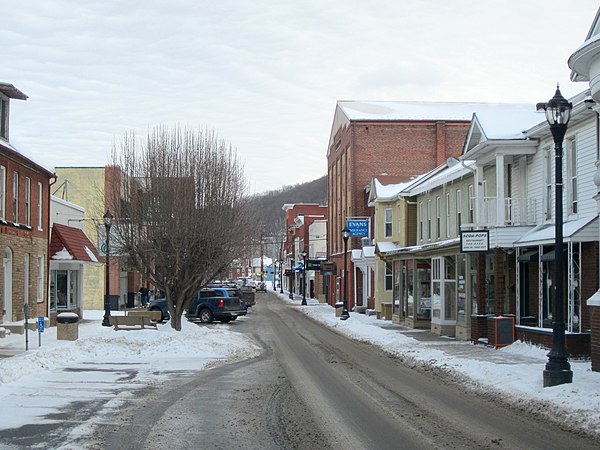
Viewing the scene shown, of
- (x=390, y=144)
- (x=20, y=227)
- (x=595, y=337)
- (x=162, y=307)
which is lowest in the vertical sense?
(x=162, y=307)

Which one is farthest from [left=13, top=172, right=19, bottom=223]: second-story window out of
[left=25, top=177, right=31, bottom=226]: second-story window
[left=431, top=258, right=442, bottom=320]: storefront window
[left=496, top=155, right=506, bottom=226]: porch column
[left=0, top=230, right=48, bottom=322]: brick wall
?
[left=496, top=155, right=506, bottom=226]: porch column

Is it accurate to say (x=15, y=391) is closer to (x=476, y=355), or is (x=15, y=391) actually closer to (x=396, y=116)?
(x=476, y=355)

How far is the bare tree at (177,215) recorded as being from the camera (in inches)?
1034

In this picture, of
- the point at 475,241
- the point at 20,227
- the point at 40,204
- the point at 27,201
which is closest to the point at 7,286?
the point at 20,227

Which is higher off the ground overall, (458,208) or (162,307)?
(458,208)

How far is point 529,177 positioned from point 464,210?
622cm

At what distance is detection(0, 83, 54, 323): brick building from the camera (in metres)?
27.1

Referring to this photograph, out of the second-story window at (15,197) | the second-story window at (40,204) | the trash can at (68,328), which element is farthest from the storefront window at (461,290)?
the second-story window at (40,204)

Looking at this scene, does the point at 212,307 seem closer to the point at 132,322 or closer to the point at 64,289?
the point at 64,289

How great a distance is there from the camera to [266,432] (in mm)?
10688

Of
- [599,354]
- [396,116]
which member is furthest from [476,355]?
[396,116]

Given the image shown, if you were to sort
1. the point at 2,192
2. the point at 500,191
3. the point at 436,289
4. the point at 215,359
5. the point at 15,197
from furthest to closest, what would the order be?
the point at 436,289
the point at 15,197
the point at 2,192
the point at 500,191
the point at 215,359

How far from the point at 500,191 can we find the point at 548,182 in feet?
5.37

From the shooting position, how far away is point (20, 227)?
2855 cm
